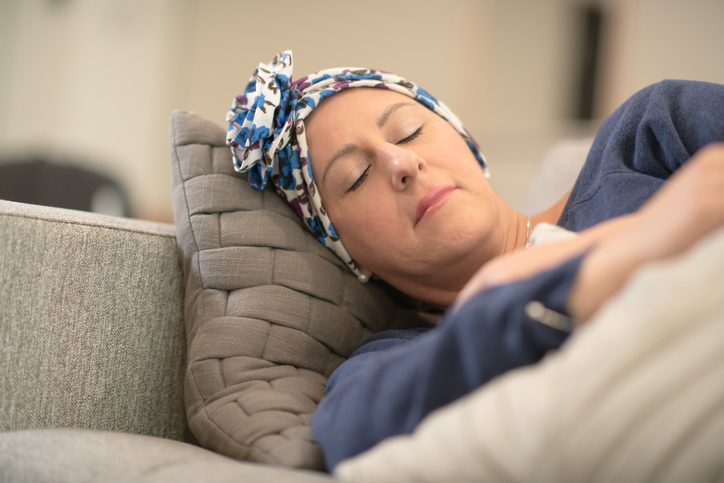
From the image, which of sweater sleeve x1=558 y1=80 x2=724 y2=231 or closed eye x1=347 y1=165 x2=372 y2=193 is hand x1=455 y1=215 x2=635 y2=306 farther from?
closed eye x1=347 y1=165 x2=372 y2=193

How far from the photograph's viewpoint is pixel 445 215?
36.6 inches

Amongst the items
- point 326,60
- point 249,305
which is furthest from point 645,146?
point 326,60

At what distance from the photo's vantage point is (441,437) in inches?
15.7

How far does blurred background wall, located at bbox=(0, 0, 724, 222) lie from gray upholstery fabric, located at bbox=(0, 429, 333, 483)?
2037 millimetres

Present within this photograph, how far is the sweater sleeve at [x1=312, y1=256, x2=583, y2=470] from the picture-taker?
417 mm

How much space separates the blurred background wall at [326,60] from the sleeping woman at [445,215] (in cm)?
177

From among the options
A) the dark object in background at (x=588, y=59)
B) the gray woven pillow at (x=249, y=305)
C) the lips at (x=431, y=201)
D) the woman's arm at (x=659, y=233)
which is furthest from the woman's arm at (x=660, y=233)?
the dark object in background at (x=588, y=59)

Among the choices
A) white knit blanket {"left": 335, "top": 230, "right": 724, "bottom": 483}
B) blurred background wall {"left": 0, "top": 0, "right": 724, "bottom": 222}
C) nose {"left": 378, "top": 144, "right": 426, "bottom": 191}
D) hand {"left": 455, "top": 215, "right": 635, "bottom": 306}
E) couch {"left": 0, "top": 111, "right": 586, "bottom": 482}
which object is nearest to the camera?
white knit blanket {"left": 335, "top": 230, "right": 724, "bottom": 483}

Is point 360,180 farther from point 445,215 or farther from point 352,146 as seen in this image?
point 445,215

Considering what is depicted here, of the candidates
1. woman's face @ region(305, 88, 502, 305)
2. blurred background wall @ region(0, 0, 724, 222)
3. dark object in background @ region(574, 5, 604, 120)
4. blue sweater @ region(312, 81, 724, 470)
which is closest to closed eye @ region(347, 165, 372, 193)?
woman's face @ region(305, 88, 502, 305)

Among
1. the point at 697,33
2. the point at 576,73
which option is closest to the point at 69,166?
the point at 576,73

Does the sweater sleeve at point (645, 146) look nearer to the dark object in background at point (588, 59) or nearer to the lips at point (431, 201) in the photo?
the lips at point (431, 201)

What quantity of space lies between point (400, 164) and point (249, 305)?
1.13 ft

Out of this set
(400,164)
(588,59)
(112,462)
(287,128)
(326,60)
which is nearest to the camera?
(112,462)
